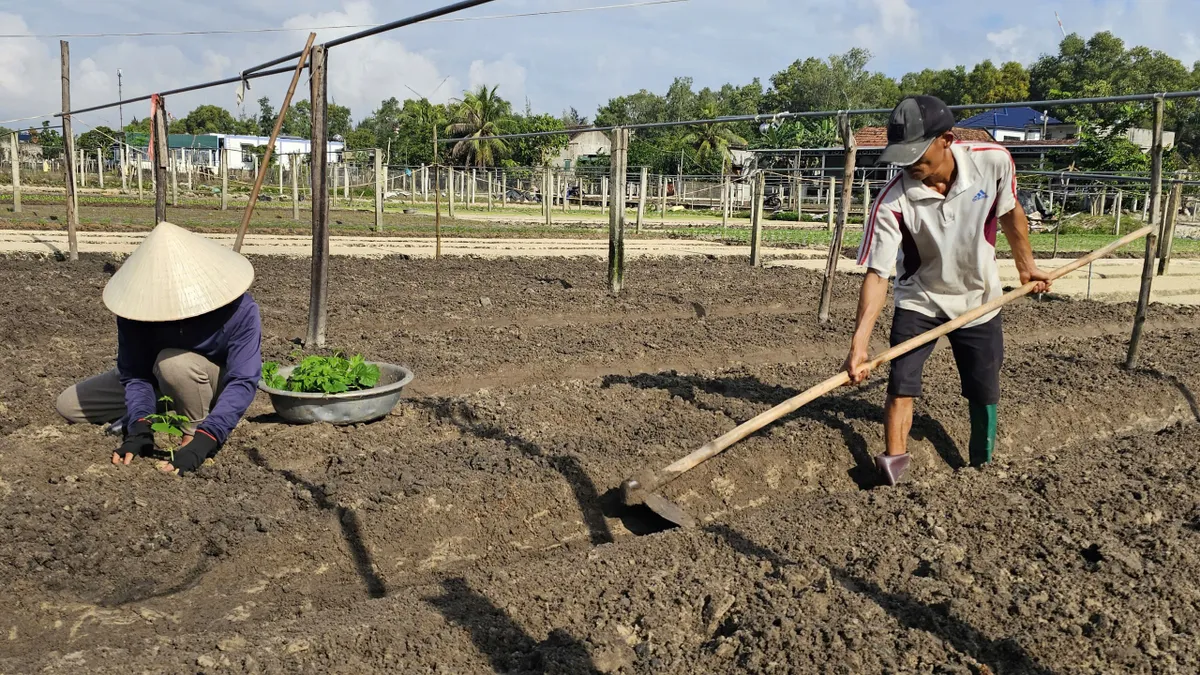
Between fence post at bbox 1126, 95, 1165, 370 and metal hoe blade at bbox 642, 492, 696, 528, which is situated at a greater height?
fence post at bbox 1126, 95, 1165, 370

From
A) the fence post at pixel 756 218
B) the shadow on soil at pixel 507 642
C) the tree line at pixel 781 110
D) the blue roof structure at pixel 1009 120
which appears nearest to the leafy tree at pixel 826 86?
the tree line at pixel 781 110

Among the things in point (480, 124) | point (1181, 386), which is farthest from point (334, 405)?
point (480, 124)

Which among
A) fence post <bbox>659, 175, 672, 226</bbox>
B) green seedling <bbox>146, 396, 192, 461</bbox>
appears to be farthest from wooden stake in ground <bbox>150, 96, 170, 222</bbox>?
fence post <bbox>659, 175, 672, 226</bbox>

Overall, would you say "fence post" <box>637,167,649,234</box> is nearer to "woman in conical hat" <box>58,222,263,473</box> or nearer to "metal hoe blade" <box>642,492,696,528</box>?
"woman in conical hat" <box>58,222,263,473</box>

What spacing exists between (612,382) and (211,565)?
3.06m

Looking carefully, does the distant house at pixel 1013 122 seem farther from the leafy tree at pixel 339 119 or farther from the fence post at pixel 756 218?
the leafy tree at pixel 339 119

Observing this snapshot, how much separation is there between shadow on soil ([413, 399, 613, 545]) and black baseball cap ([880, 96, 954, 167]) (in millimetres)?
2008

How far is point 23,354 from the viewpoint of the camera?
6363mm

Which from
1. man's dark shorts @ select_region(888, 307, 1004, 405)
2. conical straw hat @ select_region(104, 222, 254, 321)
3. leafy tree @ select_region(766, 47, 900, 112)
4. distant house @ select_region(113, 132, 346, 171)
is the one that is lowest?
man's dark shorts @ select_region(888, 307, 1004, 405)

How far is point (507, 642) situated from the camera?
2.90m

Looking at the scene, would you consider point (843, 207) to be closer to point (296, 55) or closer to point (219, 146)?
point (296, 55)

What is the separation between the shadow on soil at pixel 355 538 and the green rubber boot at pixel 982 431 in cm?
298

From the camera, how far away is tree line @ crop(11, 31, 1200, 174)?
134ft

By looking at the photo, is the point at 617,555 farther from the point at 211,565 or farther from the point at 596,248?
the point at 596,248
